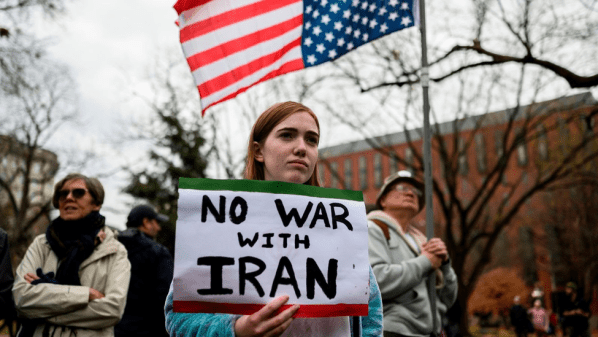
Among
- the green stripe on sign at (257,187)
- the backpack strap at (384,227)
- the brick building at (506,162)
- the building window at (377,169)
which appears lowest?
the green stripe on sign at (257,187)

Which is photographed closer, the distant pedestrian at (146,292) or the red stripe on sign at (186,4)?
the red stripe on sign at (186,4)

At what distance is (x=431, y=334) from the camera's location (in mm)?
3703

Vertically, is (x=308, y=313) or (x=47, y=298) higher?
(x=47, y=298)

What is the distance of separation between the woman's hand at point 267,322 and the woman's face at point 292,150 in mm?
515

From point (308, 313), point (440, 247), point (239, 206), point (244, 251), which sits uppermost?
point (440, 247)

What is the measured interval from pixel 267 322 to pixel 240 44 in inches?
119

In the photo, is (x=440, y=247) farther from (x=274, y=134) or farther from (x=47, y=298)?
(x=47, y=298)

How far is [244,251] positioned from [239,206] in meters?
0.14

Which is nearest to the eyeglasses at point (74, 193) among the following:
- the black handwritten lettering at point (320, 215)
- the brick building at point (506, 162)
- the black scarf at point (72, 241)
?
the black scarf at point (72, 241)

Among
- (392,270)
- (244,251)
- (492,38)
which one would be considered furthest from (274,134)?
(492,38)

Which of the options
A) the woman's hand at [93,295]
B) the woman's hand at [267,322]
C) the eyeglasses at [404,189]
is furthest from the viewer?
the eyeglasses at [404,189]

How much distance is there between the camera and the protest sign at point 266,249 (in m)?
1.53

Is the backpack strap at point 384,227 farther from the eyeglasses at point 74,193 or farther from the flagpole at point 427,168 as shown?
the eyeglasses at point 74,193

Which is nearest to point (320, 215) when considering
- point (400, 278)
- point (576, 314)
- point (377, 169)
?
point (400, 278)
